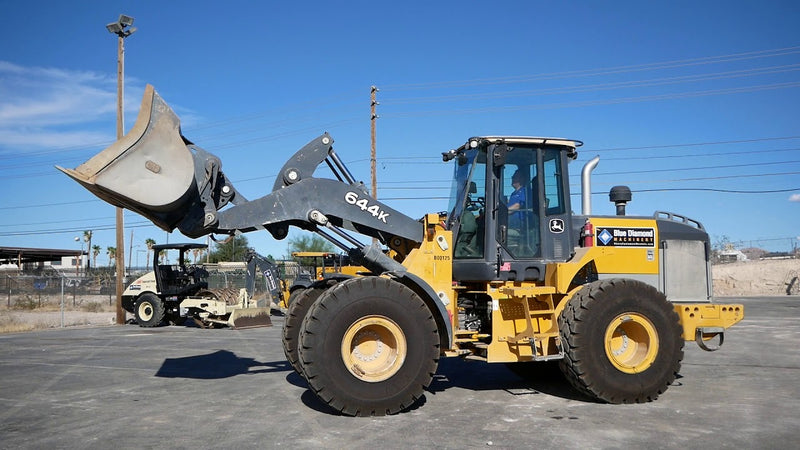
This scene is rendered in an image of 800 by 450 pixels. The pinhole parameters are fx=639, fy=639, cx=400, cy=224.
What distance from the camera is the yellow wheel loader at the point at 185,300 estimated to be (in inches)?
758

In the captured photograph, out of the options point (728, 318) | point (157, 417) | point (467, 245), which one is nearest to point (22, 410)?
point (157, 417)

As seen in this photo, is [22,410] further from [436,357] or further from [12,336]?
[12,336]

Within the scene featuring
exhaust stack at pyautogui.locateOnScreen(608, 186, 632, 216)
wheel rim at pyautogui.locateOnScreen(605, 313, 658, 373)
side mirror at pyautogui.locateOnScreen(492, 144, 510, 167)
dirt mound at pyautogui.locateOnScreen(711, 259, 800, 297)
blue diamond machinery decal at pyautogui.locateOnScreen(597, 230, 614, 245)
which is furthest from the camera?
dirt mound at pyautogui.locateOnScreen(711, 259, 800, 297)

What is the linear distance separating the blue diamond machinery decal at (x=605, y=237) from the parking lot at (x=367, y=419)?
195 centimetres

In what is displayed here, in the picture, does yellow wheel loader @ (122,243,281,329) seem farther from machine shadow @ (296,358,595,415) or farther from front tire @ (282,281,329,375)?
front tire @ (282,281,329,375)

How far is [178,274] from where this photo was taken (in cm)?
2108

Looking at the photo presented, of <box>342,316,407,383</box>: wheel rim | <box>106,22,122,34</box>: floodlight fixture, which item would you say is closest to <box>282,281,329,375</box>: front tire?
<box>342,316,407,383</box>: wheel rim

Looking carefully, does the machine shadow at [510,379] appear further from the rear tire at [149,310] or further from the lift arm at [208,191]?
the rear tire at [149,310]

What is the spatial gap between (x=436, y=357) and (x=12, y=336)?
15231mm

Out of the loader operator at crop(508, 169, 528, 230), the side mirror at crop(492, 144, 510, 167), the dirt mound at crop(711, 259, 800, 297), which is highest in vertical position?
the side mirror at crop(492, 144, 510, 167)

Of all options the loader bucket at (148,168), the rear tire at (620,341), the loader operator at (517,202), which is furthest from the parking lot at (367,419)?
the loader bucket at (148,168)

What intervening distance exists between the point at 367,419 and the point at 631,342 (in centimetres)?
336

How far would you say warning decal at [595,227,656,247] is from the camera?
8.00m

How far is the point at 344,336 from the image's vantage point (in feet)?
21.5
